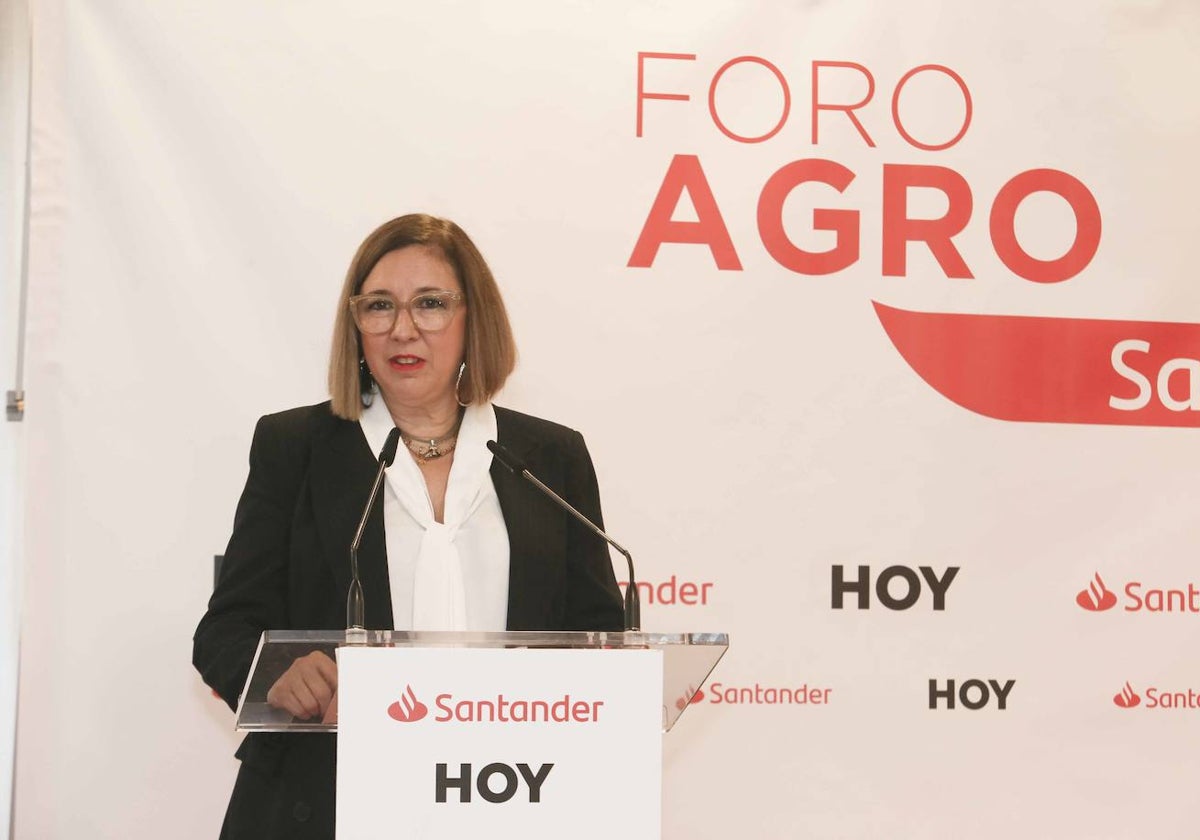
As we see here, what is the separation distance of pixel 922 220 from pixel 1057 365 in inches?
18.8

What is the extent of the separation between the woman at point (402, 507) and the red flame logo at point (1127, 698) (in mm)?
1355

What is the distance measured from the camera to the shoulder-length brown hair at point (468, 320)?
2.68 m

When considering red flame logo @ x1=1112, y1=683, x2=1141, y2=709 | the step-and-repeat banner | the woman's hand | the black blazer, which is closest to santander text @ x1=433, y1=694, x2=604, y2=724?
the woman's hand

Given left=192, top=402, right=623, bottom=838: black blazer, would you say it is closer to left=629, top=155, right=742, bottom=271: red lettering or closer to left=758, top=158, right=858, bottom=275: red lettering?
left=629, top=155, right=742, bottom=271: red lettering

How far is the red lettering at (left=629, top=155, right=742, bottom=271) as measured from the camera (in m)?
3.08

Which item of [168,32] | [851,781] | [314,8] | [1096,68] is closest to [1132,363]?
[1096,68]

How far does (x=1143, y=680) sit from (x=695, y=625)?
1.08 metres

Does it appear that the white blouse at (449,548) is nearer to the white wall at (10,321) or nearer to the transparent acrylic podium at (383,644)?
the transparent acrylic podium at (383,644)

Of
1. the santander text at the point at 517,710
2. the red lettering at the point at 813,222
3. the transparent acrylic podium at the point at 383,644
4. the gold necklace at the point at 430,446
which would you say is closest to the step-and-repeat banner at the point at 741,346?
the red lettering at the point at 813,222

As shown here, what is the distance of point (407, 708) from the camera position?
1684 millimetres

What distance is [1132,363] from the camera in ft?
10.6

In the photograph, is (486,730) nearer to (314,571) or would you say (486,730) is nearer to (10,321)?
(314,571)

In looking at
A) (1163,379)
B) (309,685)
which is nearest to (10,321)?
(309,685)

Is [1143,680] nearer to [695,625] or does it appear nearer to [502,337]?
[695,625]
